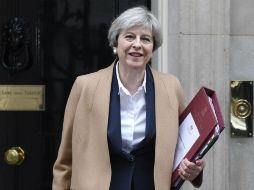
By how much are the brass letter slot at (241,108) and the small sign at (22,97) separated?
1.44 m

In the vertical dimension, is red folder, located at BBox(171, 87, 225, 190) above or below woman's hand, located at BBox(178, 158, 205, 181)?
above

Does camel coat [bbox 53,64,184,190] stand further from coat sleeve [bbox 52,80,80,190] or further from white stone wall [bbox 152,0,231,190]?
white stone wall [bbox 152,0,231,190]

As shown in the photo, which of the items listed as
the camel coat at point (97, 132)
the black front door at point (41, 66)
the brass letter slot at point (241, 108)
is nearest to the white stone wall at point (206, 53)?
the brass letter slot at point (241, 108)

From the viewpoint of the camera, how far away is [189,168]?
2.28m

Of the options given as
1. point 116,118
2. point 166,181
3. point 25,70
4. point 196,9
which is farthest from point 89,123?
point 25,70

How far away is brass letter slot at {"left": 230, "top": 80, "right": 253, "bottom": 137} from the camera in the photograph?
3.51 meters

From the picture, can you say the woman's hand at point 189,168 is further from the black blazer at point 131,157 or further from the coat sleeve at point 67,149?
the coat sleeve at point 67,149

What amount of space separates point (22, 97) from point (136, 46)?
187cm

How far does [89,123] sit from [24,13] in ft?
6.13

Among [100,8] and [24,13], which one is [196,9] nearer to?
[100,8]

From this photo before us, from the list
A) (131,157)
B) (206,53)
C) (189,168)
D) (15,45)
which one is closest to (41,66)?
(15,45)

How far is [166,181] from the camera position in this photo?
2.40m

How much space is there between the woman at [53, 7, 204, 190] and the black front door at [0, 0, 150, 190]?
1.50 meters

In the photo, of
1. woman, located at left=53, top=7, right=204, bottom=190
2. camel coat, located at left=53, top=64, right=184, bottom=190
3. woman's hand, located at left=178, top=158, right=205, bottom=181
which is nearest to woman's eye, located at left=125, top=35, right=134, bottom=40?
woman, located at left=53, top=7, right=204, bottom=190
